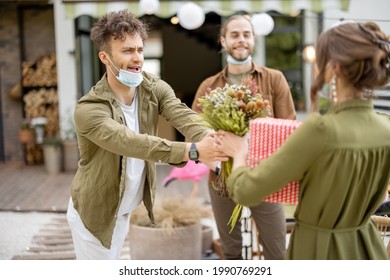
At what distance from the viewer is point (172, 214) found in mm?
3822

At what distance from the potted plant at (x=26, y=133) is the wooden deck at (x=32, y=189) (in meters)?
0.42

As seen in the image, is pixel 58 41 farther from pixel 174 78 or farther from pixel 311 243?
pixel 311 243

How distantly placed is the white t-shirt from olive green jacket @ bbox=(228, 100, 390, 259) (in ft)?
2.82

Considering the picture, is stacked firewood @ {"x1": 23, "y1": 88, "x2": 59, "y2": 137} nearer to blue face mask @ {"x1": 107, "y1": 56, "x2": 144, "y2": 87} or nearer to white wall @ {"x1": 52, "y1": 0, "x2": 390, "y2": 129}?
white wall @ {"x1": 52, "y1": 0, "x2": 390, "y2": 129}

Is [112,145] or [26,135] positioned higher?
[112,145]

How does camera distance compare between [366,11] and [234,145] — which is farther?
[366,11]

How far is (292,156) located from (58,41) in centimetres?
702

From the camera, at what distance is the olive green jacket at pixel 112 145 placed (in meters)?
2.15

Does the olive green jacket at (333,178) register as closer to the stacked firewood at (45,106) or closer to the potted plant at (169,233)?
the potted plant at (169,233)

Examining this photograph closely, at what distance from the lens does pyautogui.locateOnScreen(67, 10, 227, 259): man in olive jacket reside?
85.4 inches

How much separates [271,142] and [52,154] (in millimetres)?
6552

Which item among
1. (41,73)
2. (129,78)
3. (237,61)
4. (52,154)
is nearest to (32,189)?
(52,154)

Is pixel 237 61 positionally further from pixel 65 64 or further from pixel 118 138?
pixel 65 64

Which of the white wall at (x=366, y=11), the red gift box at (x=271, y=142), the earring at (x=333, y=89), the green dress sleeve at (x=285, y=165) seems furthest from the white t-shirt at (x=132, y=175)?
the white wall at (x=366, y=11)
